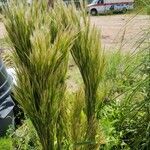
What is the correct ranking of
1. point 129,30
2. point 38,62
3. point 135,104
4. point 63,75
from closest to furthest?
point 38,62 → point 63,75 → point 135,104 → point 129,30

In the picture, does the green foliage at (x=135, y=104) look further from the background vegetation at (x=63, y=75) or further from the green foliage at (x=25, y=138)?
the green foliage at (x=25, y=138)

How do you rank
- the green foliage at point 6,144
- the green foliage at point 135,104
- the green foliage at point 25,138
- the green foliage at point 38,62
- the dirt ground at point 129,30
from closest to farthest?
the green foliage at point 38,62
the green foliage at point 135,104
the dirt ground at point 129,30
the green foliage at point 25,138
the green foliage at point 6,144

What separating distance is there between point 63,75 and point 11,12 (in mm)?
383

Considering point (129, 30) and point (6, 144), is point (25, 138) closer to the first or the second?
point (6, 144)

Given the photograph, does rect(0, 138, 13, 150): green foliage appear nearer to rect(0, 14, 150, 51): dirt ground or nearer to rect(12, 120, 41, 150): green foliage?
rect(12, 120, 41, 150): green foliage

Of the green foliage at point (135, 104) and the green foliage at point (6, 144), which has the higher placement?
the green foliage at point (135, 104)

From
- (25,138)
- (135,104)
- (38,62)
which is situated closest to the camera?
(38,62)

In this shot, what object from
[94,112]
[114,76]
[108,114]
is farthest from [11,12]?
[108,114]

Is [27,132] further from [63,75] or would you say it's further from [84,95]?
[63,75]

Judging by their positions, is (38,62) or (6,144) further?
(6,144)

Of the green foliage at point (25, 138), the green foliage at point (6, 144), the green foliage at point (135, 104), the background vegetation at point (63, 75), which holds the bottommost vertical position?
the green foliage at point (6, 144)

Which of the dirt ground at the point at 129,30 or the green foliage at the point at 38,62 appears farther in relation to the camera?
the dirt ground at the point at 129,30

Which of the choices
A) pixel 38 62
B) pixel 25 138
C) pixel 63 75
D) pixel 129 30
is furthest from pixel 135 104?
Result: pixel 129 30

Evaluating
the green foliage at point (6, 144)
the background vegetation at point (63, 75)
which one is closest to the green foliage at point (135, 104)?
the background vegetation at point (63, 75)
